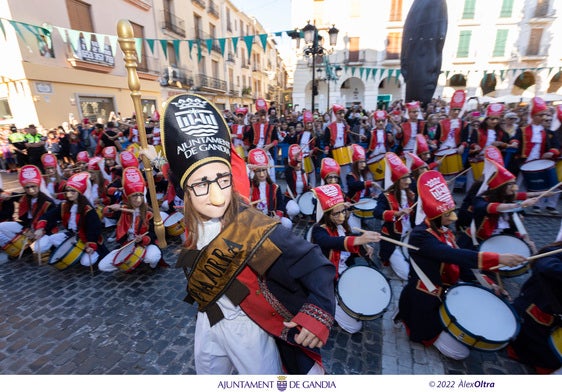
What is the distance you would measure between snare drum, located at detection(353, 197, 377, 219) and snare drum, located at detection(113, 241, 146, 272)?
12.8 ft

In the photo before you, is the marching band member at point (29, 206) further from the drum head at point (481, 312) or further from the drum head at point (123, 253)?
the drum head at point (481, 312)

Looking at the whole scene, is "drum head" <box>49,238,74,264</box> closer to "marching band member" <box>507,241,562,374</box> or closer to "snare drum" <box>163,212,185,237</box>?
"snare drum" <box>163,212,185,237</box>

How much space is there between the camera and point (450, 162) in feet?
21.3

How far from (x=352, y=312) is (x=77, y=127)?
13715mm

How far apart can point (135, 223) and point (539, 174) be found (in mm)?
8227

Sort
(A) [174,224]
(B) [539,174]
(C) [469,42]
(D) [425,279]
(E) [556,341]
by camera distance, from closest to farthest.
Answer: (E) [556,341] < (D) [425,279] < (A) [174,224] < (B) [539,174] < (C) [469,42]

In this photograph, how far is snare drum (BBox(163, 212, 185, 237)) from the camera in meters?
5.31

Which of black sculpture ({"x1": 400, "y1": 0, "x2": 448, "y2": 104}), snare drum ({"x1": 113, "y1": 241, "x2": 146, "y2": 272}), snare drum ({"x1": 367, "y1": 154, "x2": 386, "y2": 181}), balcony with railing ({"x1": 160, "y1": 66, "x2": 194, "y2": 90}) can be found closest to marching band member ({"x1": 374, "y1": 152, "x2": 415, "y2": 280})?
snare drum ({"x1": 367, "y1": 154, "x2": 386, "y2": 181})

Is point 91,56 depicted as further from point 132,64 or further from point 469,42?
point 469,42

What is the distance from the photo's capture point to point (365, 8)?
85.0 ft

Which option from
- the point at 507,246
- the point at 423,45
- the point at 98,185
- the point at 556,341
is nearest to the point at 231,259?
the point at 556,341

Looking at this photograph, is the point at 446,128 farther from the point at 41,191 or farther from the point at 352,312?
the point at 41,191

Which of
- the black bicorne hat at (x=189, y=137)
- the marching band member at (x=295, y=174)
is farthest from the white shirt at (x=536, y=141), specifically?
the black bicorne hat at (x=189, y=137)
